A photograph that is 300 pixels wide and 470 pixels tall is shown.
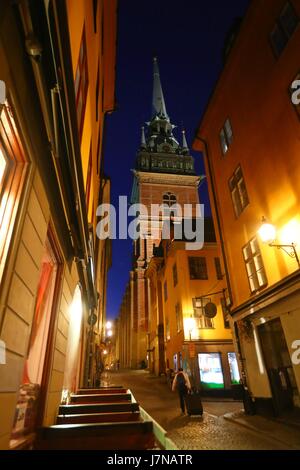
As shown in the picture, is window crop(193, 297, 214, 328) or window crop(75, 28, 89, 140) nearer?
window crop(75, 28, 89, 140)

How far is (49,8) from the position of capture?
8.31ft

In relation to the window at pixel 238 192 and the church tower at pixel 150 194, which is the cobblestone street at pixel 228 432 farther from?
the church tower at pixel 150 194

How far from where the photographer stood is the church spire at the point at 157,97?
251 feet

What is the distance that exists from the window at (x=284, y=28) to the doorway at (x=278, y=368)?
10.3 meters

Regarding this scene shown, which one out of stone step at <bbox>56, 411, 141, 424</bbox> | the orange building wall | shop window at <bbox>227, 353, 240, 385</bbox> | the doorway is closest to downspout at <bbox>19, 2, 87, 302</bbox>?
stone step at <bbox>56, 411, 141, 424</bbox>

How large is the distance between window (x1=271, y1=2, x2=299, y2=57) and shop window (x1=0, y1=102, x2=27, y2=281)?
11252 millimetres

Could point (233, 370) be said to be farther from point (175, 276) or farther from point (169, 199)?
point (169, 199)

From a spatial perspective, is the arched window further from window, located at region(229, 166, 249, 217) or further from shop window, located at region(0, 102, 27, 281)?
shop window, located at region(0, 102, 27, 281)

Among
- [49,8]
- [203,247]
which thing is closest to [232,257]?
[203,247]

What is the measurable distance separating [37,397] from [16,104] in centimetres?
391

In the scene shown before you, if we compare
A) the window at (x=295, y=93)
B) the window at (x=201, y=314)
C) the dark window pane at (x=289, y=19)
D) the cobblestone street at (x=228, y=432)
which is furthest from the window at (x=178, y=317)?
the dark window pane at (x=289, y=19)

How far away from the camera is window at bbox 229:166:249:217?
12.5 meters

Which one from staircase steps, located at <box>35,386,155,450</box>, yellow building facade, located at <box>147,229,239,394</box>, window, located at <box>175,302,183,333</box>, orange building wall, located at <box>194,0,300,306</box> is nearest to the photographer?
staircase steps, located at <box>35,386,155,450</box>
